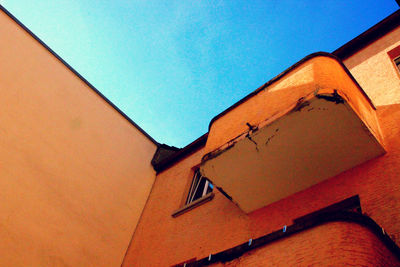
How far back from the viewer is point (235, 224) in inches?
293

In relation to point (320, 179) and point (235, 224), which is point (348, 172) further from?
point (235, 224)

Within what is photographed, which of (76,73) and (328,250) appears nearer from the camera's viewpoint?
(328,250)

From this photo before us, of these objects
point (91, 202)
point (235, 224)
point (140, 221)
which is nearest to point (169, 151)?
point (140, 221)

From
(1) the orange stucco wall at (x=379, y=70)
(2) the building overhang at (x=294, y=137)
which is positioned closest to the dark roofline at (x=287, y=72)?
(2) the building overhang at (x=294, y=137)

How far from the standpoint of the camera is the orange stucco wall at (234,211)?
17.7 ft

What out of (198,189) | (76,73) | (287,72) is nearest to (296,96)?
(287,72)

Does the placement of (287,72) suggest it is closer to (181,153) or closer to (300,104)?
(300,104)

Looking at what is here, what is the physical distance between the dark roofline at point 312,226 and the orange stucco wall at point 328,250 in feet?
0.15

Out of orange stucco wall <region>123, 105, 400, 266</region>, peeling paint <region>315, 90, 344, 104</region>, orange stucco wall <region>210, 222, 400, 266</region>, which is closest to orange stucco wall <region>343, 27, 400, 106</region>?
orange stucco wall <region>123, 105, 400, 266</region>

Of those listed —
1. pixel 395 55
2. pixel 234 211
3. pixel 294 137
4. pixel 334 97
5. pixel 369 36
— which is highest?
pixel 369 36

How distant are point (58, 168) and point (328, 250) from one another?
764 centimetres

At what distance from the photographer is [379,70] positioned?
7559 millimetres

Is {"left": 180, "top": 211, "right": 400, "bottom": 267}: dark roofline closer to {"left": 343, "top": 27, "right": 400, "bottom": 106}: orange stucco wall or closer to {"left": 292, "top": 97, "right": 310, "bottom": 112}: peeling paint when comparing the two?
{"left": 292, "top": 97, "right": 310, "bottom": 112}: peeling paint

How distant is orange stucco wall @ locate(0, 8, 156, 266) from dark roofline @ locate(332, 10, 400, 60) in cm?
728
